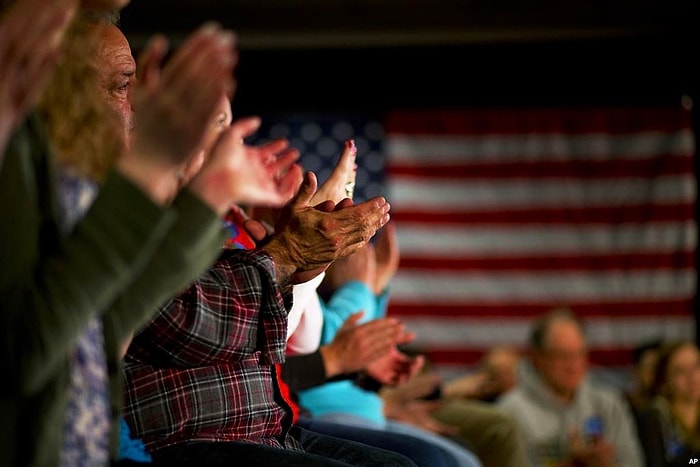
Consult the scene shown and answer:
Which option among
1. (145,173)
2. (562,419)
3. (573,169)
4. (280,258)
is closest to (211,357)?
(280,258)

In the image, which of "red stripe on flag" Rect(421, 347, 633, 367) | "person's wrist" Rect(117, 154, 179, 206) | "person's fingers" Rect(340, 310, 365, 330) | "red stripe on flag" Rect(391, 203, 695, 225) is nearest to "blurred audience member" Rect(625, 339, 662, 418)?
"red stripe on flag" Rect(421, 347, 633, 367)

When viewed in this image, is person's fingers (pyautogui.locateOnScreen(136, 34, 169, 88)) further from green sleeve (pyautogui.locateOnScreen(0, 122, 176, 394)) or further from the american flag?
the american flag

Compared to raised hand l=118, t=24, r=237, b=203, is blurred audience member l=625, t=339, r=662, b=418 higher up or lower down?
lower down

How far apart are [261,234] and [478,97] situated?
4.66m

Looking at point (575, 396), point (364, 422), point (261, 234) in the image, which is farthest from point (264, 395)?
point (575, 396)

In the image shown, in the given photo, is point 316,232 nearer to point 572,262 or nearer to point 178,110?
point 178,110

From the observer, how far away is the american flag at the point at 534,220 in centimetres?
636

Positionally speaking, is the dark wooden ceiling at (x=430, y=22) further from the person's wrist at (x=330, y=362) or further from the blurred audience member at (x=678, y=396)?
the person's wrist at (x=330, y=362)

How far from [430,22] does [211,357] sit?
4.82 m

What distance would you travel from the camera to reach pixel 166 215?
91cm

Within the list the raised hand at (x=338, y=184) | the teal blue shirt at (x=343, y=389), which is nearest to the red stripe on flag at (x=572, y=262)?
the teal blue shirt at (x=343, y=389)

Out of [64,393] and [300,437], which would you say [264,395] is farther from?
[64,393]

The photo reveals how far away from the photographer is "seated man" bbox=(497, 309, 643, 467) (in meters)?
4.18

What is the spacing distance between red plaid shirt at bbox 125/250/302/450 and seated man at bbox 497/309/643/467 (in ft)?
9.74
